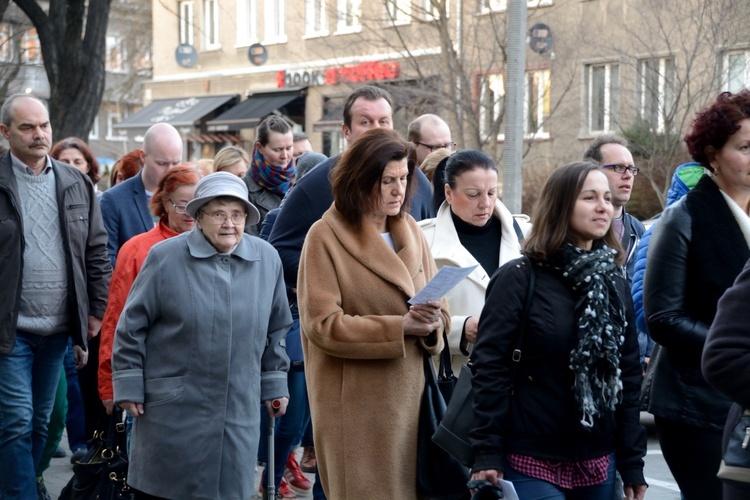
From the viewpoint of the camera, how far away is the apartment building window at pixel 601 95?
23859 millimetres

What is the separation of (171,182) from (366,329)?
1962mm

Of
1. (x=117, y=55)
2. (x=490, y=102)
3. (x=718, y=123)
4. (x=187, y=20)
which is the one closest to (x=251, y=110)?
(x=187, y=20)

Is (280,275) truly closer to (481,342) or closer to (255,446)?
(255,446)

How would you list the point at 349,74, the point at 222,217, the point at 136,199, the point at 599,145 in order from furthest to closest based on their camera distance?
the point at 349,74 → the point at 136,199 → the point at 599,145 → the point at 222,217

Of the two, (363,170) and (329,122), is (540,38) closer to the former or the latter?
(329,122)

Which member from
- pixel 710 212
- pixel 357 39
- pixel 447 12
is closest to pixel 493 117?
pixel 447 12

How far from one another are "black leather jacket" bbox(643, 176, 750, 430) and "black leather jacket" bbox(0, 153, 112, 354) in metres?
3.44

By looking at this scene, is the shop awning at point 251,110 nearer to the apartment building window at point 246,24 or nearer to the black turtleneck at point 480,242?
the apartment building window at point 246,24

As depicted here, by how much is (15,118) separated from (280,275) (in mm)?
2072

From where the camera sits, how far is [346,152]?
495cm

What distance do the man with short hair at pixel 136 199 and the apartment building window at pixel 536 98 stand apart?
58.5ft

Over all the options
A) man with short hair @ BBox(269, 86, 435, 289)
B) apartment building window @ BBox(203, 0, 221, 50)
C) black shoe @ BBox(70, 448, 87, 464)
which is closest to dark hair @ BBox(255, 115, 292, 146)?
man with short hair @ BBox(269, 86, 435, 289)

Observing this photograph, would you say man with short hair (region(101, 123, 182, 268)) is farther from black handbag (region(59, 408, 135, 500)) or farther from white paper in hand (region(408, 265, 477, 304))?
white paper in hand (region(408, 265, 477, 304))

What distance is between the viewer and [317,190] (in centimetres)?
604
